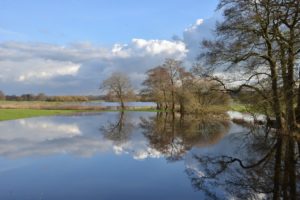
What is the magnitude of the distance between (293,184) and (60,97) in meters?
128

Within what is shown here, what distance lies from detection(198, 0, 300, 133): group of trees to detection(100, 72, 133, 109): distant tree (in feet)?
215

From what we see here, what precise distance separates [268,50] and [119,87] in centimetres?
6848

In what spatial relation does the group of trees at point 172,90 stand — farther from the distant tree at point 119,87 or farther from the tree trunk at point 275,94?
the tree trunk at point 275,94

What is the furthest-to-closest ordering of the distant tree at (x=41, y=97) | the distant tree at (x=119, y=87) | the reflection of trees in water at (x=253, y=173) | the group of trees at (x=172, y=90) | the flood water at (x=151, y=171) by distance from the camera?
the distant tree at (x=41, y=97) < the distant tree at (x=119, y=87) < the group of trees at (x=172, y=90) < the flood water at (x=151, y=171) < the reflection of trees in water at (x=253, y=173)

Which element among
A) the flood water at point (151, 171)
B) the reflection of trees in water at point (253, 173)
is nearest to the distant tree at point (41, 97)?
the flood water at point (151, 171)

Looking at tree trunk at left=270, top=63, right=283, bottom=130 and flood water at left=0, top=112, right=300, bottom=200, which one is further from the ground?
A: tree trunk at left=270, top=63, right=283, bottom=130

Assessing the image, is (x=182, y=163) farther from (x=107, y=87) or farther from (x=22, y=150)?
(x=107, y=87)

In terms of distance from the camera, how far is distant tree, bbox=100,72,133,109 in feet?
294

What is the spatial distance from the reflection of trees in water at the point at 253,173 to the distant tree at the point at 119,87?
71.9 metres

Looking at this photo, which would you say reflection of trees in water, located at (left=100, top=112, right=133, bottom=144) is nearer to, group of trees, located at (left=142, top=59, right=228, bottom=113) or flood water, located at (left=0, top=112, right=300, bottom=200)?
flood water, located at (left=0, top=112, right=300, bottom=200)

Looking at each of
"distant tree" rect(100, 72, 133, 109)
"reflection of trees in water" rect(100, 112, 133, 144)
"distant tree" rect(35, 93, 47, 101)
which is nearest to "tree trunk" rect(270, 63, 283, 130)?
"reflection of trees in water" rect(100, 112, 133, 144)

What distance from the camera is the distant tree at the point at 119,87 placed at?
Answer: 8969 centimetres

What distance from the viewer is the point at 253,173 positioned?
12.6 meters

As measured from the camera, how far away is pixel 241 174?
12.6m
